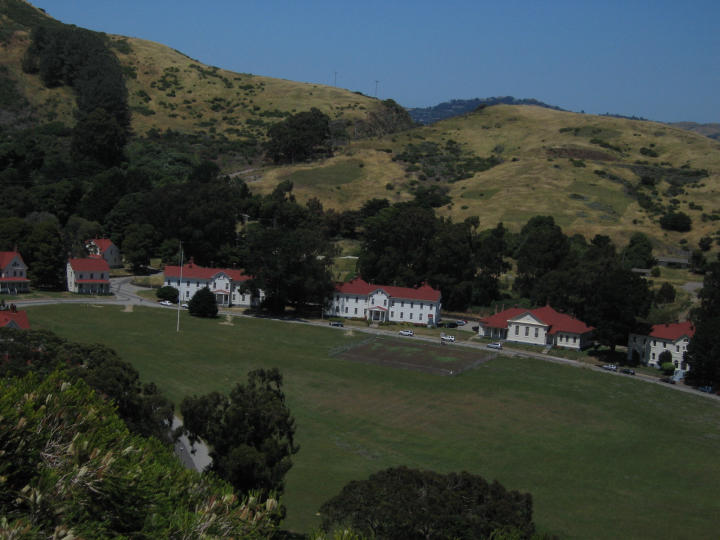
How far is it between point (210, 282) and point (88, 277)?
13302 mm

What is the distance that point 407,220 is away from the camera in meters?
87.6

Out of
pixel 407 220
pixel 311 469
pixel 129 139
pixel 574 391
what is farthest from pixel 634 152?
pixel 311 469

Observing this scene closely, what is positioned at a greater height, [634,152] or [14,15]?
[14,15]

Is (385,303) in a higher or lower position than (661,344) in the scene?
higher

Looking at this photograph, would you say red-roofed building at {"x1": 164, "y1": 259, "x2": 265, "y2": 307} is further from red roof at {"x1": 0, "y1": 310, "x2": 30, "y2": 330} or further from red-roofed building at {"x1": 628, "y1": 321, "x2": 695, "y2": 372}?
red-roofed building at {"x1": 628, "y1": 321, "x2": 695, "y2": 372}

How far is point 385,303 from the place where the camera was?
Answer: 264 feet

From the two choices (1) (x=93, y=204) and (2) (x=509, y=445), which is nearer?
(2) (x=509, y=445)

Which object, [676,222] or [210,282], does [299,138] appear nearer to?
[210,282]

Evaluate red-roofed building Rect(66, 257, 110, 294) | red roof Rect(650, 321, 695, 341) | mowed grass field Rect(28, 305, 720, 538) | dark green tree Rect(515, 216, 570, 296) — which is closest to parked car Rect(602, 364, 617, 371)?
mowed grass field Rect(28, 305, 720, 538)

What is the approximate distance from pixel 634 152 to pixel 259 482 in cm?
15563

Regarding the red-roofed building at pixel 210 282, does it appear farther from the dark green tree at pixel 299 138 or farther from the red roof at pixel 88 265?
the dark green tree at pixel 299 138

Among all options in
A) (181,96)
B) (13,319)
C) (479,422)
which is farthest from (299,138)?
(479,422)

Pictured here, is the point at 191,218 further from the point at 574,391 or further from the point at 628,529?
the point at 628,529

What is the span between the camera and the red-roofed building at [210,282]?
82375 mm
